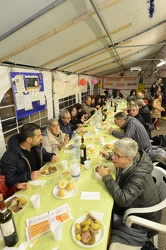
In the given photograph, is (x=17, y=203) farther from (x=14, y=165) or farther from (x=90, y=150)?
(x=90, y=150)

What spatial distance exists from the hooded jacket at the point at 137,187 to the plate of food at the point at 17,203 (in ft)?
2.66

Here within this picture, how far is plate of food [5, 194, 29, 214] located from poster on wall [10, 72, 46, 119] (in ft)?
6.68

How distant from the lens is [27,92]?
341 cm

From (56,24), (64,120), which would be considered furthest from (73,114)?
(56,24)

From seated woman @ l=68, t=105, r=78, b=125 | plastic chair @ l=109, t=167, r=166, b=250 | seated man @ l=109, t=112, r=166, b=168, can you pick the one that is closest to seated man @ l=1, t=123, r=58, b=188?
plastic chair @ l=109, t=167, r=166, b=250

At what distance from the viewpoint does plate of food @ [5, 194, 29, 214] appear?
1398mm

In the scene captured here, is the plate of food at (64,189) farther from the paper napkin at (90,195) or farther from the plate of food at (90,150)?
the plate of food at (90,150)

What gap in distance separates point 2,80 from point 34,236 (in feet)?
8.11

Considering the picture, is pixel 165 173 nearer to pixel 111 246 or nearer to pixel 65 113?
pixel 111 246

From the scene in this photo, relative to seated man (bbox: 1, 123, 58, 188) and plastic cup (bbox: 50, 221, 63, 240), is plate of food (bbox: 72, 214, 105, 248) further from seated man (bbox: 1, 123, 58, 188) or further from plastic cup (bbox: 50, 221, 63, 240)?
seated man (bbox: 1, 123, 58, 188)

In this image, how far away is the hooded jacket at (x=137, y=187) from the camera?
4.83 feet

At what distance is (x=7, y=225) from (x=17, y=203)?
1.59 feet

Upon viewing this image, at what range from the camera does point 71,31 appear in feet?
8.55

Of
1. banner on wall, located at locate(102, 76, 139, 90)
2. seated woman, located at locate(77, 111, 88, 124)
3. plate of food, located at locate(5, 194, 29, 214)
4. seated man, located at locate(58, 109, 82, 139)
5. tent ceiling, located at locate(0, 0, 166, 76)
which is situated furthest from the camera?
banner on wall, located at locate(102, 76, 139, 90)
